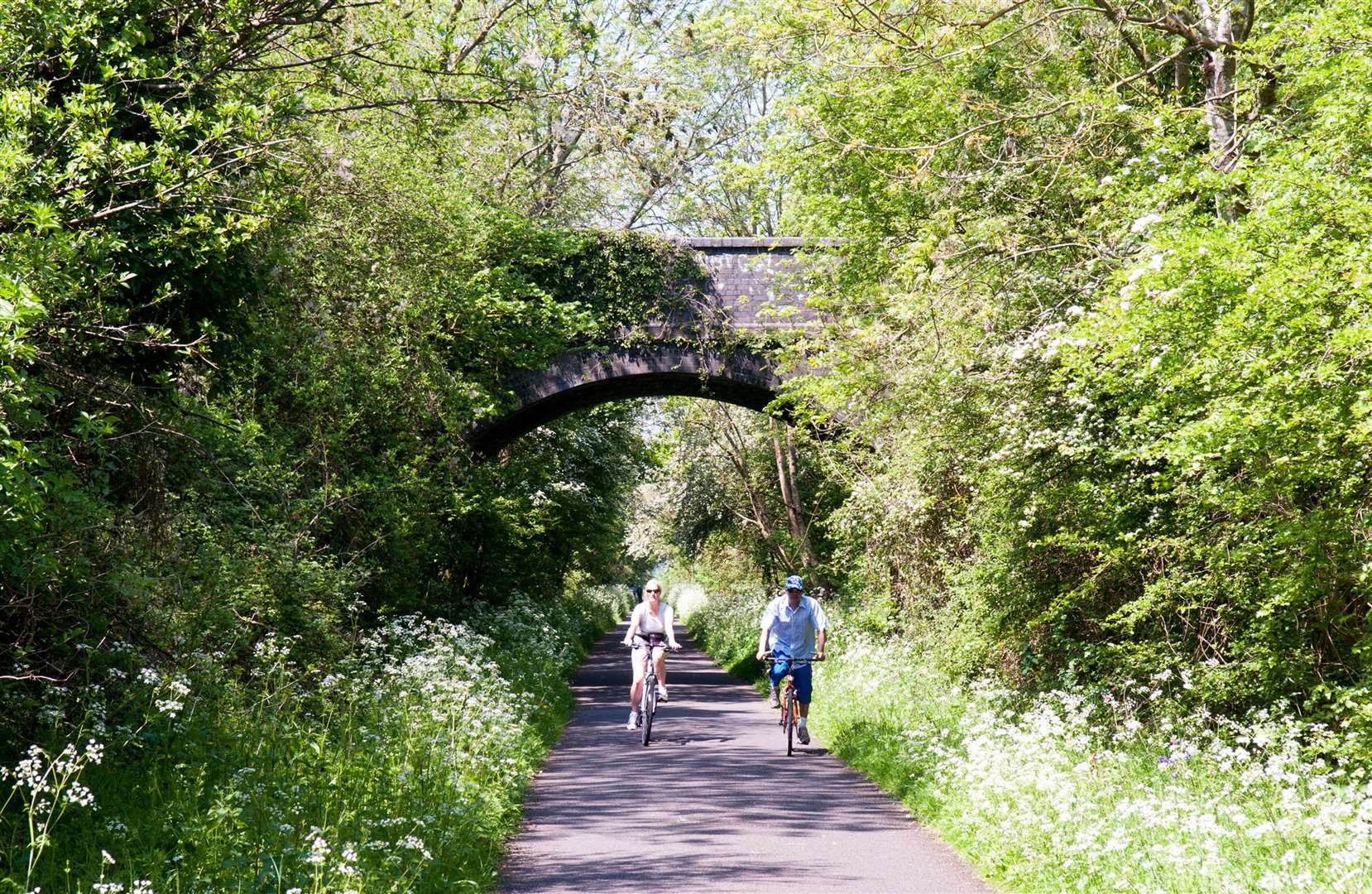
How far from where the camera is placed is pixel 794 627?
11.8 m

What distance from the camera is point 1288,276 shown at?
699 centimetres

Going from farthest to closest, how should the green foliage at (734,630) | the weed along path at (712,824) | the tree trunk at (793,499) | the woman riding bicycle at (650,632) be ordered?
the tree trunk at (793,499) → the green foliage at (734,630) → the woman riding bicycle at (650,632) → the weed along path at (712,824)

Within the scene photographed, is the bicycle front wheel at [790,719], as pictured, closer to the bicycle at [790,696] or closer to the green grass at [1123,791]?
the bicycle at [790,696]

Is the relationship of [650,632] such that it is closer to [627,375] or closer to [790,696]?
[790,696]

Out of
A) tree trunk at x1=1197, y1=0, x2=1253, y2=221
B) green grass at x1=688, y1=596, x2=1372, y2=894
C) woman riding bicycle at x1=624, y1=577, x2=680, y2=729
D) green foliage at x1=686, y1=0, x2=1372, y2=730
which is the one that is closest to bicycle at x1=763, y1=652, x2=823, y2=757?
green grass at x1=688, y1=596, x2=1372, y2=894

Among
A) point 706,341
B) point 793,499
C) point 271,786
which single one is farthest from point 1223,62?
point 793,499

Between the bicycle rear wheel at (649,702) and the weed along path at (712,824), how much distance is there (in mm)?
220

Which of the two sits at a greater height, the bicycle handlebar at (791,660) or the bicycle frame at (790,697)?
the bicycle handlebar at (791,660)

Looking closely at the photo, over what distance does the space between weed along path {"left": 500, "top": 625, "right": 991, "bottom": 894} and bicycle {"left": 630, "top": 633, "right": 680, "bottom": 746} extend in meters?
0.26

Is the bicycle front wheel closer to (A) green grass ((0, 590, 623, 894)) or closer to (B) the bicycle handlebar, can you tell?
(B) the bicycle handlebar

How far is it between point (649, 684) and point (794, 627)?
1749 mm

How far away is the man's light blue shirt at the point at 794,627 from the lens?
461 inches

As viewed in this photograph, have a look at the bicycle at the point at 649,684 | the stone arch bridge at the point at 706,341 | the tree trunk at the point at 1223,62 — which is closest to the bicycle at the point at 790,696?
the bicycle at the point at 649,684

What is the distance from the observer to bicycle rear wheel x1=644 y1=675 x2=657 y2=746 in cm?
1227
